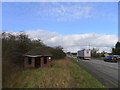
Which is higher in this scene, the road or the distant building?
the distant building

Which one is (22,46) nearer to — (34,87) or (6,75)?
(6,75)

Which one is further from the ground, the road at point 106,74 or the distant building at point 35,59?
the distant building at point 35,59

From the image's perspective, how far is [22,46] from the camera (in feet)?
67.6

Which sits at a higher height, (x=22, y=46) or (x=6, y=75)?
(x=22, y=46)

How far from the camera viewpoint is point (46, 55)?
1898 centimetres

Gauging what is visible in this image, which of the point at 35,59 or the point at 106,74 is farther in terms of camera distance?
the point at 35,59

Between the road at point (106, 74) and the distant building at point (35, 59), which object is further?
the distant building at point (35, 59)

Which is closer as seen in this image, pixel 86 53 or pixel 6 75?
pixel 6 75

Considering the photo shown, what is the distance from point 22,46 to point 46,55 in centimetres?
407

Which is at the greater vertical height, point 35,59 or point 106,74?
point 35,59

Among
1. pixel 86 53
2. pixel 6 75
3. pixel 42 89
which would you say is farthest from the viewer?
pixel 86 53

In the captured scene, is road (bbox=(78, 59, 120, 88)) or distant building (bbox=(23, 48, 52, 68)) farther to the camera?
distant building (bbox=(23, 48, 52, 68))

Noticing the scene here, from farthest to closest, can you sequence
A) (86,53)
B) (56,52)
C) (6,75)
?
1. (86,53)
2. (56,52)
3. (6,75)

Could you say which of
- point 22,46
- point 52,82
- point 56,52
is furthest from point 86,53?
point 52,82
